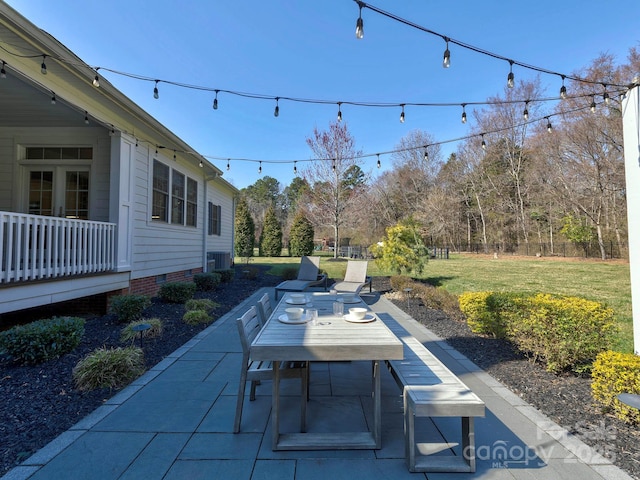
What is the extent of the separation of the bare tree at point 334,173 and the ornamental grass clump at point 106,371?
15.6 m

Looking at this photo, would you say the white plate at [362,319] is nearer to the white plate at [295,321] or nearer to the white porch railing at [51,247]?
the white plate at [295,321]

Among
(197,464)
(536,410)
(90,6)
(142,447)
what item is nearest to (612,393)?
(536,410)

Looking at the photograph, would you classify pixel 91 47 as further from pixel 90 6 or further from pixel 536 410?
pixel 536 410

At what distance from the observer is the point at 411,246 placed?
9.25 metres

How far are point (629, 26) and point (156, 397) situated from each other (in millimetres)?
8780

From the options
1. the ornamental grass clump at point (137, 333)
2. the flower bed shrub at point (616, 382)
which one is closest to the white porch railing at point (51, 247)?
the ornamental grass clump at point (137, 333)

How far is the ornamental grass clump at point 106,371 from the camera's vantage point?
9.45ft

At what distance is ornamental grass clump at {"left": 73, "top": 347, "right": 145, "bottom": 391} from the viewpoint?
2879 mm

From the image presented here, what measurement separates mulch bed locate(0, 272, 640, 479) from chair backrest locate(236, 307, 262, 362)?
4.49 ft

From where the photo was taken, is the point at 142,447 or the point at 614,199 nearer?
the point at 142,447

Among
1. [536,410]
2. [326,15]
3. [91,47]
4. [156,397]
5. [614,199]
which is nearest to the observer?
[536,410]

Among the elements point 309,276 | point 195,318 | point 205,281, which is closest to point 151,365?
point 195,318

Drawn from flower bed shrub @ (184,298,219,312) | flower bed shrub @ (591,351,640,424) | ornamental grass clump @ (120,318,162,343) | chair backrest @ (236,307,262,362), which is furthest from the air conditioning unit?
flower bed shrub @ (591,351,640,424)

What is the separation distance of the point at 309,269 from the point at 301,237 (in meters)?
14.6
